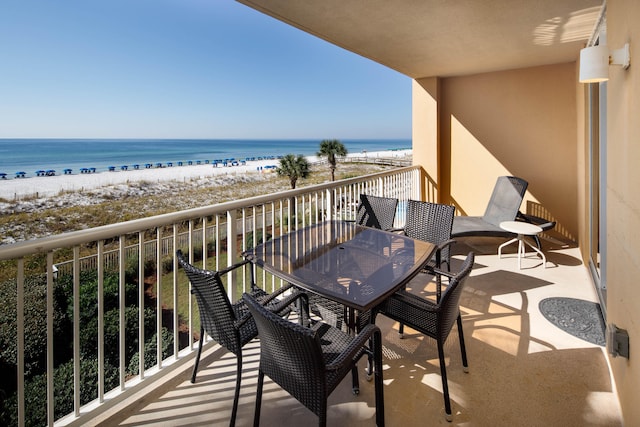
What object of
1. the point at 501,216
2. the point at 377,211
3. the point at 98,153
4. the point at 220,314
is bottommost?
the point at 220,314

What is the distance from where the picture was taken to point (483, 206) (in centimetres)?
625

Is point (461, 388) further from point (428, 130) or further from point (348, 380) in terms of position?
point (428, 130)

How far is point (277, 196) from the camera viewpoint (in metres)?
3.04

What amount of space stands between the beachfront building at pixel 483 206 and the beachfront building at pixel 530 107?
0.07 ft

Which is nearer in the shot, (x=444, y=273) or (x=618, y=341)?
(x=618, y=341)

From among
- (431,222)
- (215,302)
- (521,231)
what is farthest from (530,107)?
(215,302)

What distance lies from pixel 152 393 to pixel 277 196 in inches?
67.6

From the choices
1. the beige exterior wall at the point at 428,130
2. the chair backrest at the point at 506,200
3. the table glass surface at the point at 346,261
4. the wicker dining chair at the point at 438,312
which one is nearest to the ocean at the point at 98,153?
the beige exterior wall at the point at 428,130

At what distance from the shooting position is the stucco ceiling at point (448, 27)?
121 inches

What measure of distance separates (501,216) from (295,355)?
4.54 metres

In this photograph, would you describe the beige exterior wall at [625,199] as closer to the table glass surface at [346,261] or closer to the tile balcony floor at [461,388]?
the tile balcony floor at [461,388]

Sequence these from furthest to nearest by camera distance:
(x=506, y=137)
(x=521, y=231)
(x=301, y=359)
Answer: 1. (x=506, y=137)
2. (x=521, y=231)
3. (x=301, y=359)

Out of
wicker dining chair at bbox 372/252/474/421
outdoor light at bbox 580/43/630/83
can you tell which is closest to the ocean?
outdoor light at bbox 580/43/630/83

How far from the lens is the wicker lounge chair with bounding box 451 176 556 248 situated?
464 centimetres
